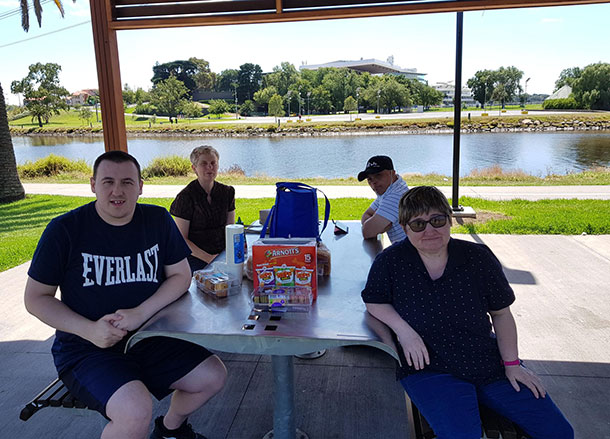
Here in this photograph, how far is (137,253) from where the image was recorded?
1.99 m

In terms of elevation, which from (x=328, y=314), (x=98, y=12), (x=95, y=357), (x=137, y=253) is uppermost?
(x=98, y=12)

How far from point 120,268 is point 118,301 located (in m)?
0.14

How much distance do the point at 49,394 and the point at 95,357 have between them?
0.28 meters

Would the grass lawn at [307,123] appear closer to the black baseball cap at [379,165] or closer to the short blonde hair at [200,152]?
the short blonde hair at [200,152]

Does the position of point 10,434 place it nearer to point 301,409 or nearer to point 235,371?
point 235,371

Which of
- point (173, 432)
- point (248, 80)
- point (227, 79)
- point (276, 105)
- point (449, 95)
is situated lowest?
point (173, 432)

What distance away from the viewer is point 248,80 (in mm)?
83125

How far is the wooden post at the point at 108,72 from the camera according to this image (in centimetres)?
334

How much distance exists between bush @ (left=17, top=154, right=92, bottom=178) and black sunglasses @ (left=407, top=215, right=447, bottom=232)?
1552cm

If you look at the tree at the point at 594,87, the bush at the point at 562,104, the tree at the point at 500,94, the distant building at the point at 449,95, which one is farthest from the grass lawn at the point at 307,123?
the distant building at the point at 449,95

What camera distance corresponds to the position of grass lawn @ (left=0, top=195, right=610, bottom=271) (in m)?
6.23

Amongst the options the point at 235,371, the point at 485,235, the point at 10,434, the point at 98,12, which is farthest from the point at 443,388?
the point at 485,235

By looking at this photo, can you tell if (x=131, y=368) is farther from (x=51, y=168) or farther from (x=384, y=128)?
(x=384, y=128)

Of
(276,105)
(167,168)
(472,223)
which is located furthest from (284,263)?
(276,105)
